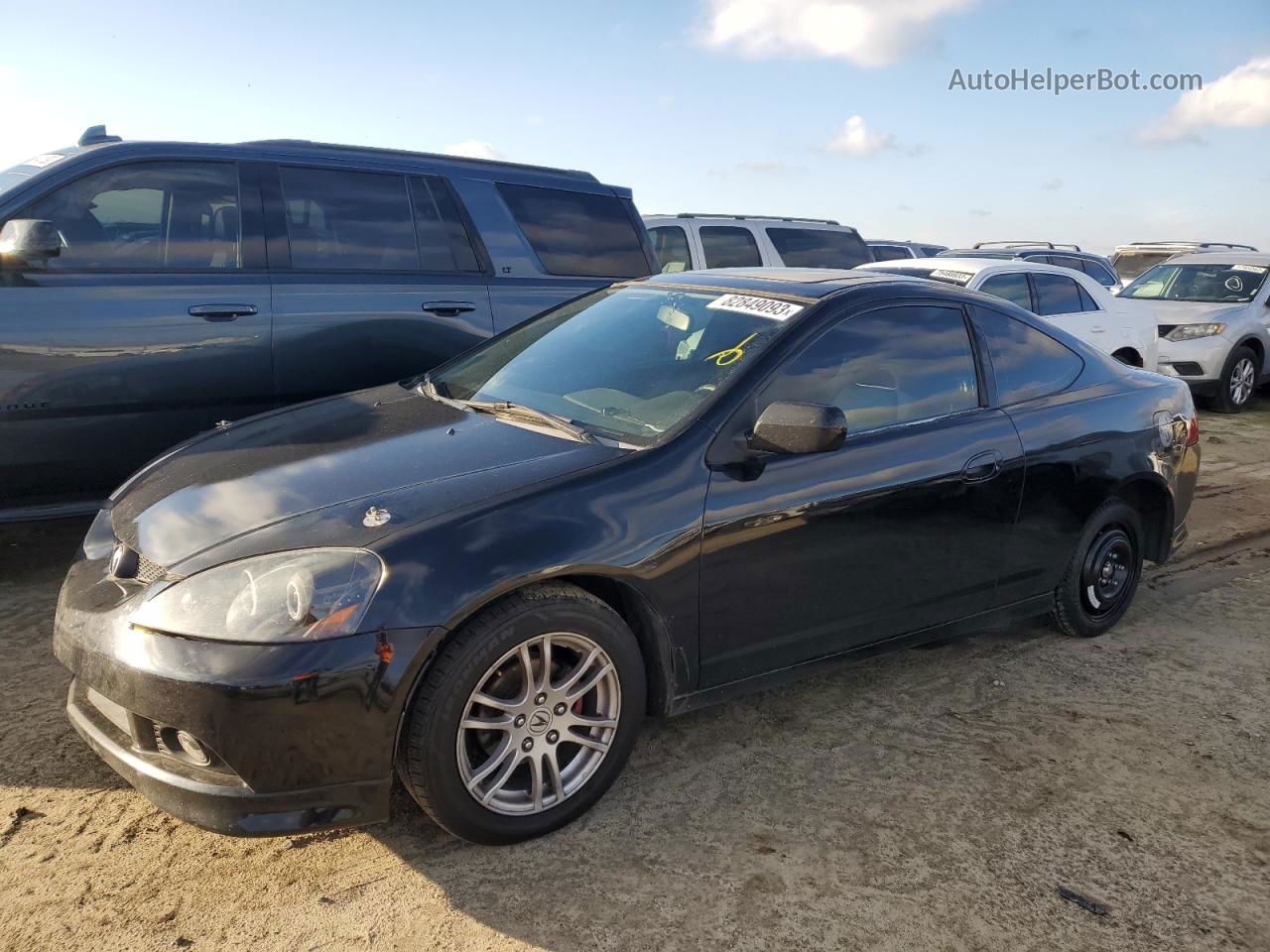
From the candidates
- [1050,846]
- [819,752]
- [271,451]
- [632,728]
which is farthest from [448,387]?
[1050,846]

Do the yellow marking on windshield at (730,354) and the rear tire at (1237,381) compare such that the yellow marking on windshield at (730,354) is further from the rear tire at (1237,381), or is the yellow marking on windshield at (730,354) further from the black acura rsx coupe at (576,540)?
the rear tire at (1237,381)

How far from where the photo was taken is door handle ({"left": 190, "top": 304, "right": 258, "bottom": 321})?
4.73m

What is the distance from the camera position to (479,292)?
5.58m

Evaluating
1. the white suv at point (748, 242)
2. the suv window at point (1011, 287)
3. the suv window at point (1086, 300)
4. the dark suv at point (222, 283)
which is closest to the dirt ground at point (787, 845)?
the dark suv at point (222, 283)

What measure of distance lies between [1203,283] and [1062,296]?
447 cm

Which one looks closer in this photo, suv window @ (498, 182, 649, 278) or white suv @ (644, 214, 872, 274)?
suv window @ (498, 182, 649, 278)

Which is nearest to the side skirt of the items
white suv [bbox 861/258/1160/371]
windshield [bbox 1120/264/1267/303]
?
white suv [bbox 861/258/1160/371]

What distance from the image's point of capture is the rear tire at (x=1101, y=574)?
4383mm

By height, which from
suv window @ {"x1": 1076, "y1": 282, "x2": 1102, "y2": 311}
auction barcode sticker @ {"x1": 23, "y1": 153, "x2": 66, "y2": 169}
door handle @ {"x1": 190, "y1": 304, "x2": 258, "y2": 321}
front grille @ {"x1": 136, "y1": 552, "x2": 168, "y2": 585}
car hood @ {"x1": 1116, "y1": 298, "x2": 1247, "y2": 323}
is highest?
auction barcode sticker @ {"x1": 23, "y1": 153, "x2": 66, "y2": 169}

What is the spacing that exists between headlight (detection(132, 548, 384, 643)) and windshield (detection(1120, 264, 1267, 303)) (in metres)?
12.7

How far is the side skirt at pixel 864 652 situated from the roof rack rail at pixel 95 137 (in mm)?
4051

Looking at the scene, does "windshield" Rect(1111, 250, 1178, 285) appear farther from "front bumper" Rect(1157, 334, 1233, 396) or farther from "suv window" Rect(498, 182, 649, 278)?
"suv window" Rect(498, 182, 649, 278)

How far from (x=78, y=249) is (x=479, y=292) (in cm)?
191

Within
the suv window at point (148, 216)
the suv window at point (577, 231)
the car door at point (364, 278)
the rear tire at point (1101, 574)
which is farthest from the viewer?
the suv window at point (577, 231)
